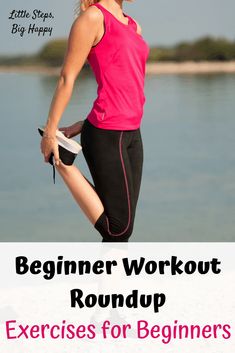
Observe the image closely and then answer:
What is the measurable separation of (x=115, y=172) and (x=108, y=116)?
0.21 metres

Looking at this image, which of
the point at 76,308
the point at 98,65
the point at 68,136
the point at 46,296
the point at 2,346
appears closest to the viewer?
the point at 98,65

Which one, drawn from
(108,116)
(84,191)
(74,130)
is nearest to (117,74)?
(108,116)

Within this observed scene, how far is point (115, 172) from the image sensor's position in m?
2.81

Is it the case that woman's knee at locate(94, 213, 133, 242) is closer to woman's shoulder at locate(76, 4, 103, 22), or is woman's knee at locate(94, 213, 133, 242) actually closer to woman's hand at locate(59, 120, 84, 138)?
woman's hand at locate(59, 120, 84, 138)

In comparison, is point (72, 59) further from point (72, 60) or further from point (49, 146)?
point (49, 146)

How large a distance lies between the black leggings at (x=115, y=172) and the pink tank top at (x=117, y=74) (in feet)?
0.16

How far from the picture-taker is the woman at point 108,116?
268cm

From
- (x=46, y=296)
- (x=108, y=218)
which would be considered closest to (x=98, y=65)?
(x=108, y=218)

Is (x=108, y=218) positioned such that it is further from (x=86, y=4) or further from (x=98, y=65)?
(x=86, y=4)

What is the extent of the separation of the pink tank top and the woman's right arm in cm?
4

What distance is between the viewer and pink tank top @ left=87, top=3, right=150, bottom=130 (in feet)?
8.80

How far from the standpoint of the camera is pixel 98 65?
2703 mm

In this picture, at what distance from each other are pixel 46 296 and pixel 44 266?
2.20 feet

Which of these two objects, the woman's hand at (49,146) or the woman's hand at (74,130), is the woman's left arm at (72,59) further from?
the woman's hand at (74,130)
